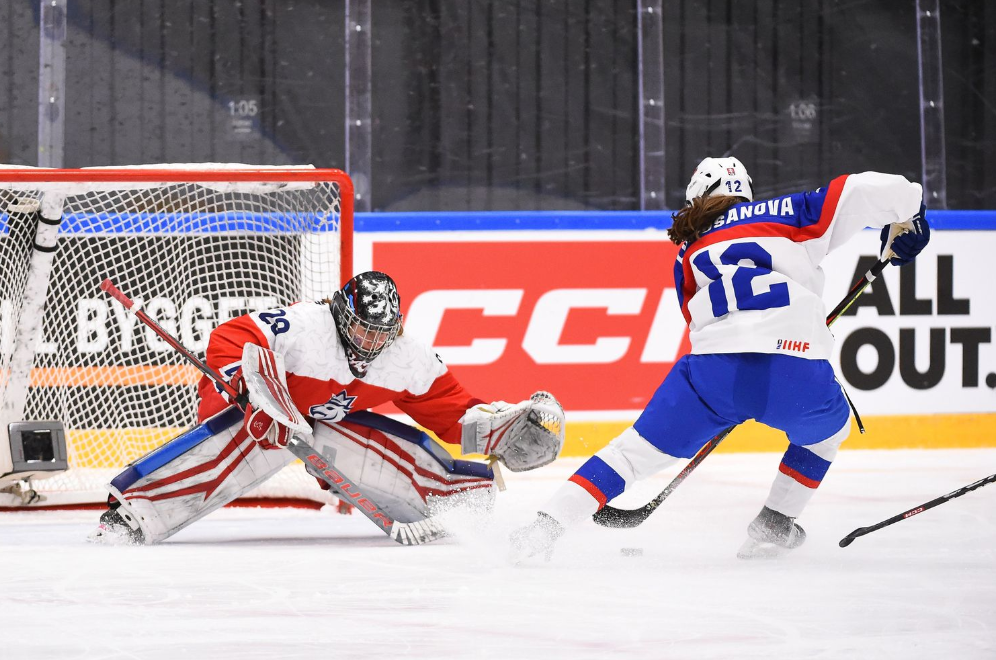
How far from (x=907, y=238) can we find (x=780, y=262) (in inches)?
14.9

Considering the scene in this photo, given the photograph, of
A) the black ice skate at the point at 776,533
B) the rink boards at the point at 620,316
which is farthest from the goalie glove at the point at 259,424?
the rink boards at the point at 620,316

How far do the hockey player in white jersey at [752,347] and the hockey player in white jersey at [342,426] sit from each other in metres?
0.41

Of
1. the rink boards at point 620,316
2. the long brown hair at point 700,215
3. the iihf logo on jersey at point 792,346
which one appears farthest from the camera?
the rink boards at point 620,316

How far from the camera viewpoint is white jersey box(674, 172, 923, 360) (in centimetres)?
204

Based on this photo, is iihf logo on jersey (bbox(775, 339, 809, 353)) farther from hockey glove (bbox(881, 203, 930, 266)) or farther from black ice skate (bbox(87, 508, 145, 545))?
black ice skate (bbox(87, 508, 145, 545))

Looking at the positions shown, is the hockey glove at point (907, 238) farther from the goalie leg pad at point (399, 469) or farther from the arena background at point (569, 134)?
the arena background at point (569, 134)

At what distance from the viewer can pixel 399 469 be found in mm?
2539

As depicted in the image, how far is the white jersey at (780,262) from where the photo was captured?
2.04 meters

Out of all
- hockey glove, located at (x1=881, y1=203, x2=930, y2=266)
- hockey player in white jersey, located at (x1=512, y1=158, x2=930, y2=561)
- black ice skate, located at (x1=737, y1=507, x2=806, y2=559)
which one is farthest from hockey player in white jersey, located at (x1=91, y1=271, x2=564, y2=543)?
hockey glove, located at (x1=881, y1=203, x2=930, y2=266)

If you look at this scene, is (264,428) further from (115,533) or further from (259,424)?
(115,533)

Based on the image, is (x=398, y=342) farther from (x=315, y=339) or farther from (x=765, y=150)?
(x=765, y=150)

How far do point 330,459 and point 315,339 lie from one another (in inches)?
13.8

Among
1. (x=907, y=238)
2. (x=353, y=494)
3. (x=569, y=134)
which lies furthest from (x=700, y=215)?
(x=569, y=134)

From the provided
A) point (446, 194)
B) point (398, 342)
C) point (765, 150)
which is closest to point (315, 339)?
point (398, 342)
